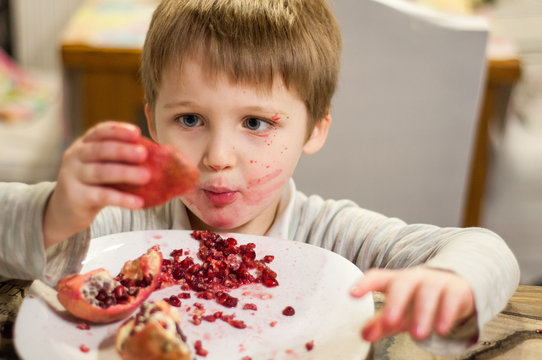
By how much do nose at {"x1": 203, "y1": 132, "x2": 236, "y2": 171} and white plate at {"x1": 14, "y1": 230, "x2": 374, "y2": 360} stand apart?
0.10m

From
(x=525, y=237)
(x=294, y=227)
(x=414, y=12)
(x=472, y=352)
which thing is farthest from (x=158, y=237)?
(x=525, y=237)

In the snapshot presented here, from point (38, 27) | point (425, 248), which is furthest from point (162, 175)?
point (38, 27)

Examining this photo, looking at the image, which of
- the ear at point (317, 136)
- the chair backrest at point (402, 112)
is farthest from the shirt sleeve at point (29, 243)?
the chair backrest at point (402, 112)

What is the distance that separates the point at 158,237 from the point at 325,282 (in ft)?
0.79

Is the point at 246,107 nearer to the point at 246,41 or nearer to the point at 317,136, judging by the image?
the point at 246,41

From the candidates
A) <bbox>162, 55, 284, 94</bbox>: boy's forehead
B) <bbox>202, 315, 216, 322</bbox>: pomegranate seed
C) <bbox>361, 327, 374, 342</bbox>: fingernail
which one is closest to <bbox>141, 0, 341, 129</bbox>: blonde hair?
<bbox>162, 55, 284, 94</bbox>: boy's forehead

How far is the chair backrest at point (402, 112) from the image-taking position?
154 centimetres

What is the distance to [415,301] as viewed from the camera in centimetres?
60

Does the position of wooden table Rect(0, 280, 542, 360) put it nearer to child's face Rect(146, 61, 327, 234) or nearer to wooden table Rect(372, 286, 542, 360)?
wooden table Rect(372, 286, 542, 360)

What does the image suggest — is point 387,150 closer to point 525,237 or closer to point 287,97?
point 287,97

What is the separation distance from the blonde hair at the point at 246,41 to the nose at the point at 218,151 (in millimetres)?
84

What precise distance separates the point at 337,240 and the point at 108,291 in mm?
455

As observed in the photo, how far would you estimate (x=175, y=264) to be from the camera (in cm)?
87

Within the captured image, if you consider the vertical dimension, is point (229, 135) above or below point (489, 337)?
above
